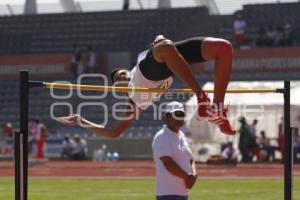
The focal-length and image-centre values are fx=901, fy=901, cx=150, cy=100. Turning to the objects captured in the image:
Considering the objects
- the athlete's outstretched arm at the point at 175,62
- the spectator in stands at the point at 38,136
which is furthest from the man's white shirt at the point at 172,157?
the spectator in stands at the point at 38,136

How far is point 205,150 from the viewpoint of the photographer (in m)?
20.8

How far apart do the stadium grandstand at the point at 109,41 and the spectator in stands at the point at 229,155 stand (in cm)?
298

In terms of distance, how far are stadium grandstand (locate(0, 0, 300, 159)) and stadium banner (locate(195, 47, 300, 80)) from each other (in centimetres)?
3

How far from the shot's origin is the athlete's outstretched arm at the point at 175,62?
662 cm

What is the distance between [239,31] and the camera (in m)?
25.5

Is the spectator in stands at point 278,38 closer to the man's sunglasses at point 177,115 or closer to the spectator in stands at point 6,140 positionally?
the spectator in stands at point 6,140

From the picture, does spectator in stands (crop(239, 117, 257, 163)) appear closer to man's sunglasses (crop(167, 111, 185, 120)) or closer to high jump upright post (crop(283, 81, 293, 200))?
man's sunglasses (crop(167, 111, 185, 120))

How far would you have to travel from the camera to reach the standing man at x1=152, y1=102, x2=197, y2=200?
24.1 ft

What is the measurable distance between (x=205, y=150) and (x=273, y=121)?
1.70m

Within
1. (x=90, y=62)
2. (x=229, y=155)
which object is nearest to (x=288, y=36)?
(x=90, y=62)

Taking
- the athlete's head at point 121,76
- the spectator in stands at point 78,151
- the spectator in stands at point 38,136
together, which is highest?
the athlete's head at point 121,76

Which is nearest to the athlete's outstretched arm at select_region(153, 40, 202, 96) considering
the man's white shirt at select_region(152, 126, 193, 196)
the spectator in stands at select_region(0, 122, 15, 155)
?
the man's white shirt at select_region(152, 126, 193, 196)

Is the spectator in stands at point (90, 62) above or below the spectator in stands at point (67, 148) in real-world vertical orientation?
above

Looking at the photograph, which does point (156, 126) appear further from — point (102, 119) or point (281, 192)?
point (281, 192)
